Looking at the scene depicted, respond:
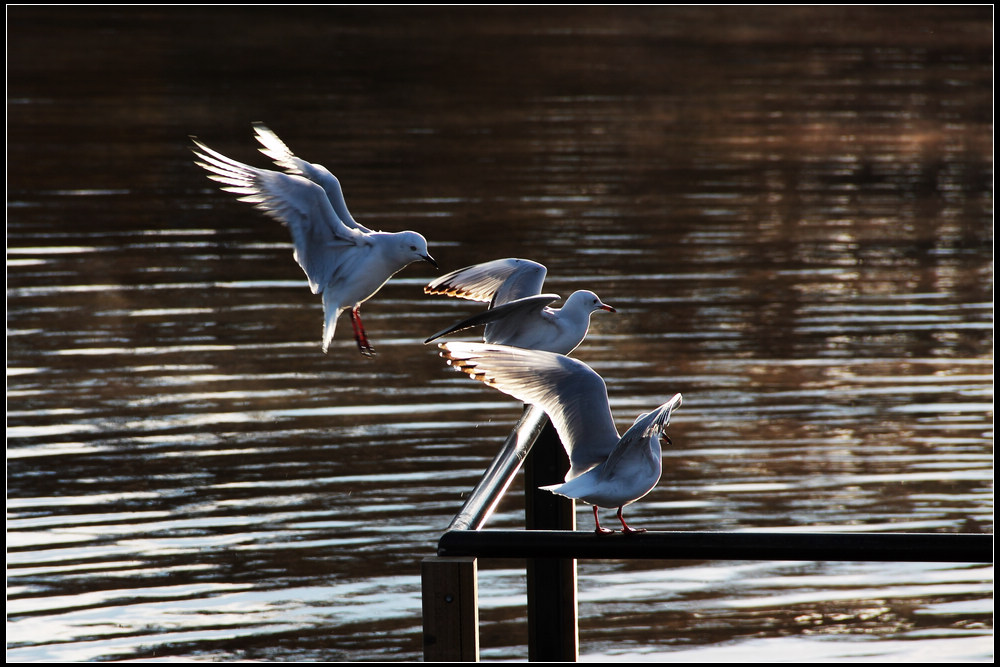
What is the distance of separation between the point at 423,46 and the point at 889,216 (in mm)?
9808

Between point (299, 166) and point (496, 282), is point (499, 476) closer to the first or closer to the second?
point (496, 282)

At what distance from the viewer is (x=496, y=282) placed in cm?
494

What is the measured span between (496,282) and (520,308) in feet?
1.89

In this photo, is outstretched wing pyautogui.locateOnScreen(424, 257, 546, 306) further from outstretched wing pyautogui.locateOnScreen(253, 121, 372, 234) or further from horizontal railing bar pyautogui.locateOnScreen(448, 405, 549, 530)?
horizontal railing bar pyautogui.locateOnScreen(448, 405, 549, 530)

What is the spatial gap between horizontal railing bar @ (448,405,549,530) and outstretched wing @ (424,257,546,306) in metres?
0.73

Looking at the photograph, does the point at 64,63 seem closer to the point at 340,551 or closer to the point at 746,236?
the point at 746,236

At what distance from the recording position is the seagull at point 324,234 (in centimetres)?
463

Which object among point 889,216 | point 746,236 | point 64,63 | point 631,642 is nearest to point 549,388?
point 631,642

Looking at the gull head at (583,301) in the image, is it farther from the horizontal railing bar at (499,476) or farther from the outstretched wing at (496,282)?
the horizontal railing bar at (499,476)

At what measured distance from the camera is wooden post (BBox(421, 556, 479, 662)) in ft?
9.06

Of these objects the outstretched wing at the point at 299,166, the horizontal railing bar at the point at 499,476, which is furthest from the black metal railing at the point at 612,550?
the outstretched wing at the point at 299,166

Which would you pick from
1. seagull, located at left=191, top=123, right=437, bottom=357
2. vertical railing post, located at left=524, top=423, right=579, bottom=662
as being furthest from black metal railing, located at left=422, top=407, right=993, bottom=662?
seagull, located at left=191, top=123, right=437, bottom=357

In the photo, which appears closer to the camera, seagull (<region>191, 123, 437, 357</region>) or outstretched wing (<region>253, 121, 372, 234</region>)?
seagull (<region>191, 123, 437, 357</region>)

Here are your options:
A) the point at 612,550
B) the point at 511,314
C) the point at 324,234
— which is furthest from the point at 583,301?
the point at 612,550
